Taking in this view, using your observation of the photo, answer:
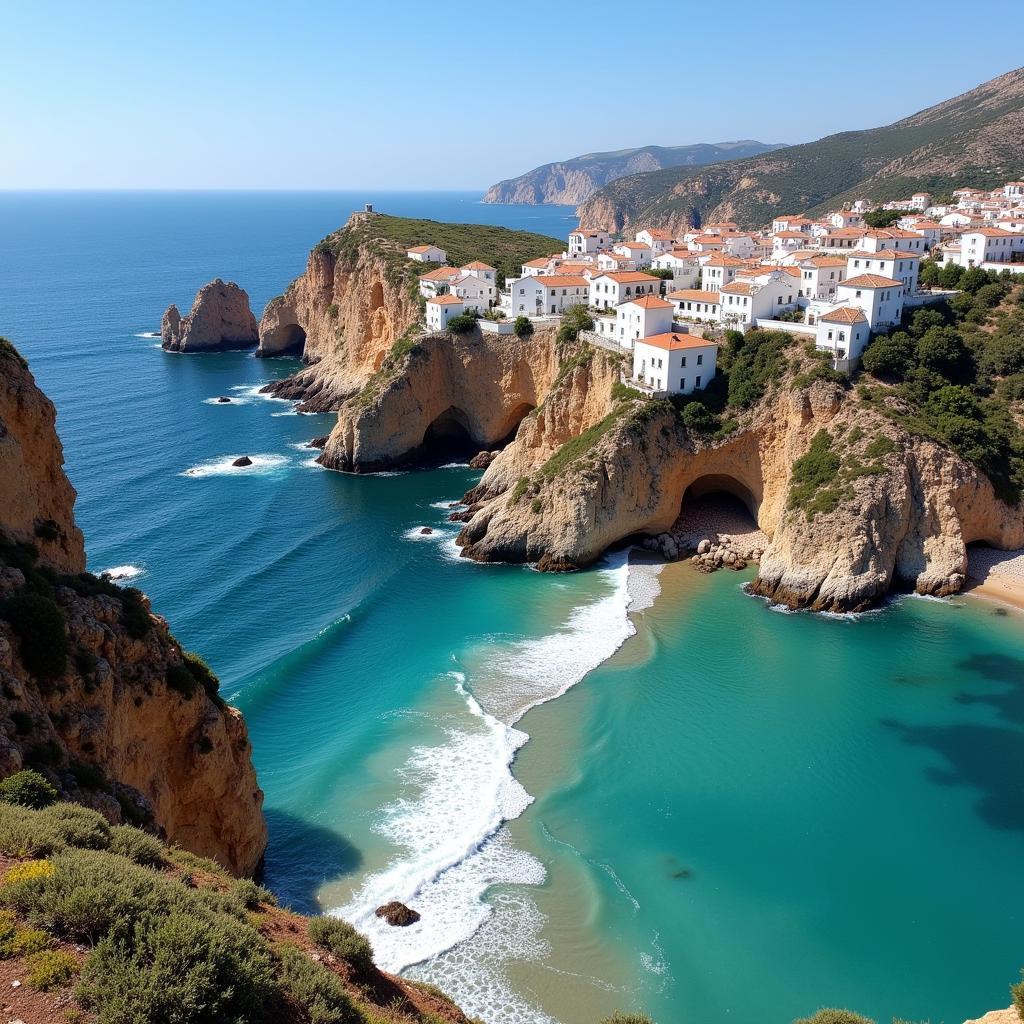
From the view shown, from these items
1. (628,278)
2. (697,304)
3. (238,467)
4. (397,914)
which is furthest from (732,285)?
(397,914)

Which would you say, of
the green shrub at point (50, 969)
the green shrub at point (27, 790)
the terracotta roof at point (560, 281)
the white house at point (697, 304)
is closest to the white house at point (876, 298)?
the white house at point (697, 304)

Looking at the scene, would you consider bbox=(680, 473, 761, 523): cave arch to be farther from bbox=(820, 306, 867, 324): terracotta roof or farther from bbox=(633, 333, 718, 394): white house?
bbox=(820, 306, 867, 324): terracotta roof

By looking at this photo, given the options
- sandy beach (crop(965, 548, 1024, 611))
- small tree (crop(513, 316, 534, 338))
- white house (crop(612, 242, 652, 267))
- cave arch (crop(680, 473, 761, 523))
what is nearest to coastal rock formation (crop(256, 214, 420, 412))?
small tree (crop(513, 316, 534, 338))

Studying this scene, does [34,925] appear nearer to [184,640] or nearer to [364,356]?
[184,640]

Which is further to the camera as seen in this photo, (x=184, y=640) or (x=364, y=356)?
(x=364, y=356)

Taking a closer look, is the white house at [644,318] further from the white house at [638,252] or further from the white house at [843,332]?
the white house at [638,252]

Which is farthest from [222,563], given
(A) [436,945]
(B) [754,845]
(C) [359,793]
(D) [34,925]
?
(D) [34,925]
